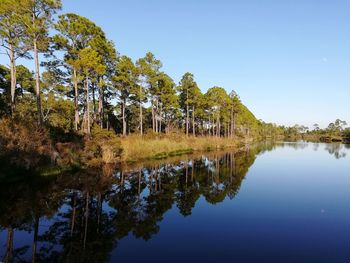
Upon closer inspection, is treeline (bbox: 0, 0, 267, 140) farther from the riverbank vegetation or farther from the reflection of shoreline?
the reflection of shoreline

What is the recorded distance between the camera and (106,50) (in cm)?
3150

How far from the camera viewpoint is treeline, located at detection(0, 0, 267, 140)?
2122cm

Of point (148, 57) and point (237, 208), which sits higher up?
point (148, 57)

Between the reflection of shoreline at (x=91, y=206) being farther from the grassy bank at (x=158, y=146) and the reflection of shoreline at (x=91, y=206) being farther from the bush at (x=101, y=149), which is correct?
the grassy bank at (x=158, y=146)

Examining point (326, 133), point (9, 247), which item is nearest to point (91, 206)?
point (9, 247)

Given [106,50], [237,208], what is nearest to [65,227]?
[237,208]

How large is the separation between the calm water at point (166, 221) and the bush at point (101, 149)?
3.78m

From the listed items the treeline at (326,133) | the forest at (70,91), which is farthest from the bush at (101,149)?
the treeline at (326,133)

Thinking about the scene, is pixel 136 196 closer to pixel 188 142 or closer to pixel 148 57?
pixel 188 142

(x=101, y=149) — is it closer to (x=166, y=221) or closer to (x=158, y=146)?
(x=158, y=146)

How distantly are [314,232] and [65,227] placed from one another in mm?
8156

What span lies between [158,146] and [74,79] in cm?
1186

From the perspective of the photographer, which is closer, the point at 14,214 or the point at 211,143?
the point at 14,214

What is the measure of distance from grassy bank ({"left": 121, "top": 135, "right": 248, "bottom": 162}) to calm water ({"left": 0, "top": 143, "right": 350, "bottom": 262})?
857 cm
